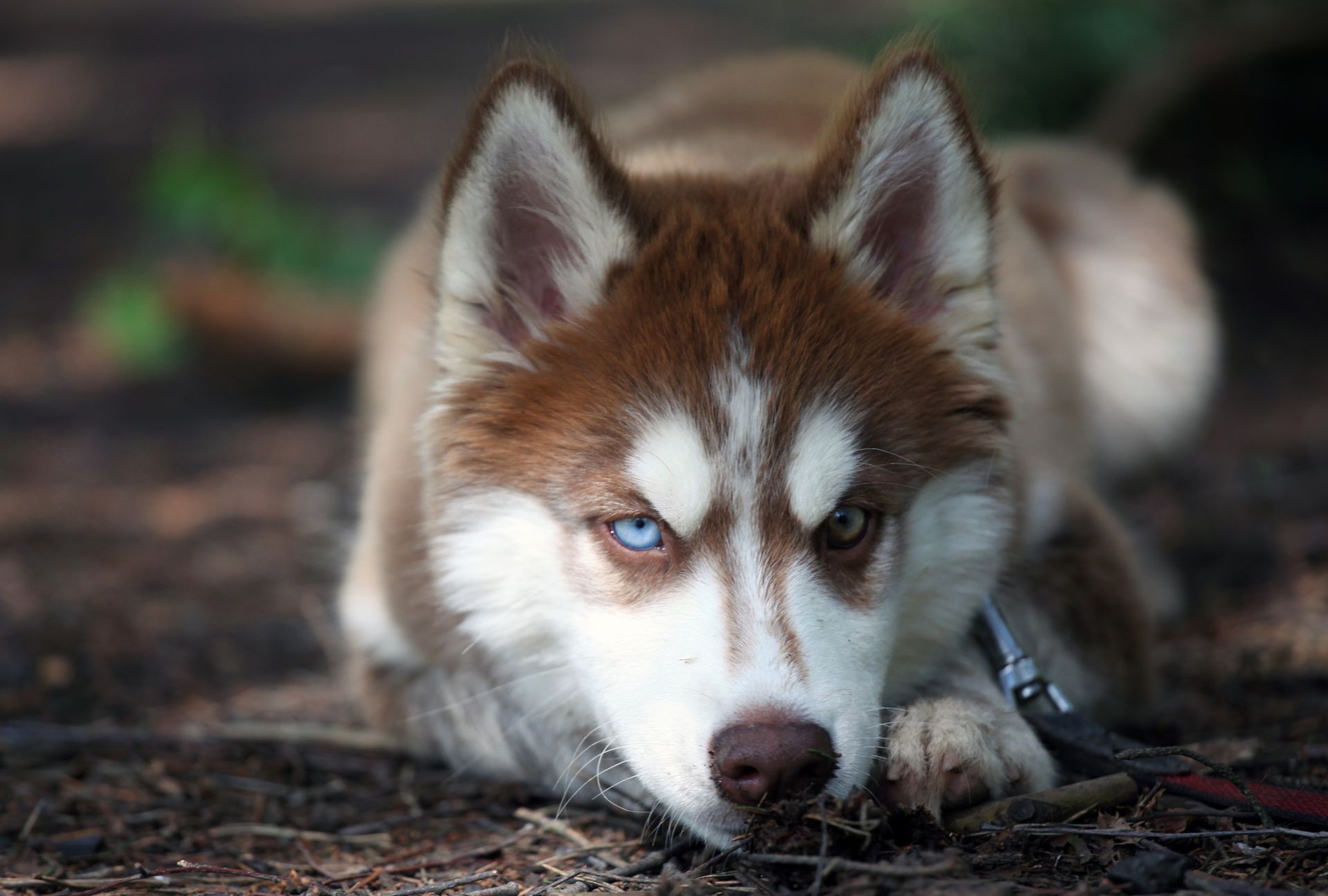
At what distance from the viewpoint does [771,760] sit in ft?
7.55

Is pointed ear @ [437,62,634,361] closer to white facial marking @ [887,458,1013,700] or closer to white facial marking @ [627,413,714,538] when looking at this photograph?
white facial marking @ [627,413,714,538]

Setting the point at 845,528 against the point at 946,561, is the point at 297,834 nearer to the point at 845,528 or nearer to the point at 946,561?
the point at 845,528

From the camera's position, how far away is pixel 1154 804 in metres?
2.51

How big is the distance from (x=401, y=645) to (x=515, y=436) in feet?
2.99

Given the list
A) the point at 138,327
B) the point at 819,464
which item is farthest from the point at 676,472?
the point at 138,327

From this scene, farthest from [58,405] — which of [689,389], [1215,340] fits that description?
[1215,340]

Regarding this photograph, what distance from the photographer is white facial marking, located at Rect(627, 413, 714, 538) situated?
8.50 feet

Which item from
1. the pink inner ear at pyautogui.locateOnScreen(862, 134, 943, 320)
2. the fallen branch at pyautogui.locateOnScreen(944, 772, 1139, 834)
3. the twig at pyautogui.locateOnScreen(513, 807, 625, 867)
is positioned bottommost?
the fallen branch at pyautogui.locateOnScreen(944, 772, 1139, 834)

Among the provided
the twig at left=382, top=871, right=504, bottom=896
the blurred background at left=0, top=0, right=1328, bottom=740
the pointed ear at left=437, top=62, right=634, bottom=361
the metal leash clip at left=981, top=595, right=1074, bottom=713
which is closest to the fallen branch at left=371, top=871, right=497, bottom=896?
the twig at left=382, top=871, right=504, bottom=896

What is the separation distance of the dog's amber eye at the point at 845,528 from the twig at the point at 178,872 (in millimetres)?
1367

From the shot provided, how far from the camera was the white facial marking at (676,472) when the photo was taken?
2.59m

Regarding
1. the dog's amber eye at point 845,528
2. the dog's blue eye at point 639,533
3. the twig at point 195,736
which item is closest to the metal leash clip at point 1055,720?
the dog's amber eye at point 845,528

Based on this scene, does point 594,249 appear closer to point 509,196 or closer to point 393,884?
point 509,196

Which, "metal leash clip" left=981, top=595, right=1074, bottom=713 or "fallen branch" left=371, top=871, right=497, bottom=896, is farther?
"metal leash clip" left=981, top=595, right=1074, bottom=713
